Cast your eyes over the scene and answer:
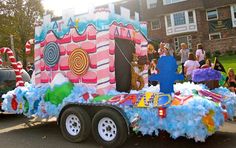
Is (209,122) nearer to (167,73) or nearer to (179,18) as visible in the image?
(167,73)

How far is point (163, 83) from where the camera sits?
620 cm

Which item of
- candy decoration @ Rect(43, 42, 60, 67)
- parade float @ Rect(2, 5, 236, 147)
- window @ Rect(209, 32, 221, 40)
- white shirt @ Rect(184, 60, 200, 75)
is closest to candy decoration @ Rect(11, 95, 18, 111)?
parade float @ Rect(2, 5, 236, 147)

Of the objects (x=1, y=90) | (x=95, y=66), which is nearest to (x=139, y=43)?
(x=95, y=66)

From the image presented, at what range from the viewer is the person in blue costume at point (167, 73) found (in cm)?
609

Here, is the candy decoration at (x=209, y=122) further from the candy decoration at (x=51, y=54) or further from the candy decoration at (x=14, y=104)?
the candy decoration at (x=14, y=104)

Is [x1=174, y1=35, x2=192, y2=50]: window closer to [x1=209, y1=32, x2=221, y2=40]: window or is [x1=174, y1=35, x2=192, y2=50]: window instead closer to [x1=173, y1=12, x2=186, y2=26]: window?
[x1=173, y1=12, x2=186, y2=26]: window

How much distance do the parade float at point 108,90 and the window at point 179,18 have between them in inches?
1191

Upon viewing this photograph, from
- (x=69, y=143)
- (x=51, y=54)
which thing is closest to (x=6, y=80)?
(x=51, y=54)

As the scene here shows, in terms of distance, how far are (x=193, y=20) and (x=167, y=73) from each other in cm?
3269

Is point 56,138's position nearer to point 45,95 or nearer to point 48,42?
point 45,95

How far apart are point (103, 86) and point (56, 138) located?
1768mm

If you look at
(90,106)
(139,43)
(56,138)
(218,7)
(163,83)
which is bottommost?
(56,138)

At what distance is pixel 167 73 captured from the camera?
6.10 meters

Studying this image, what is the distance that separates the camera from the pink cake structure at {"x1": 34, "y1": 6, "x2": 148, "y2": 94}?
6.81m
